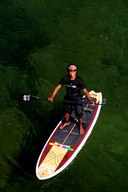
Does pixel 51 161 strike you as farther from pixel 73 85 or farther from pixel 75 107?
pixel 73 85

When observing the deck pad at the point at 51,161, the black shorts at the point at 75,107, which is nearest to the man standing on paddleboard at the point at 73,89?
the black shorts at the point at 75,107

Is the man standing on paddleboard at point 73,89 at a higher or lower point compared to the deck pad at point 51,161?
higher

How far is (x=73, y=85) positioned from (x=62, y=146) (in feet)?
6.77

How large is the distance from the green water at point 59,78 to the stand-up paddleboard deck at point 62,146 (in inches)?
14.3

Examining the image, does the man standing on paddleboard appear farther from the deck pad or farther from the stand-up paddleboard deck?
the deck pad

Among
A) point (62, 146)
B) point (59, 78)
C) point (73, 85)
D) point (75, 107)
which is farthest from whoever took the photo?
point (59, 78)

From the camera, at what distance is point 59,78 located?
39.1 feet

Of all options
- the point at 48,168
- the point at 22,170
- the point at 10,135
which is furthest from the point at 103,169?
the point at 10,135

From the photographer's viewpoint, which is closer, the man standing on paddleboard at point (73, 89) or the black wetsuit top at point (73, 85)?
the man standing on paddleboard at point (73, 89)

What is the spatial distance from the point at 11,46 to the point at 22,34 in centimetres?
91

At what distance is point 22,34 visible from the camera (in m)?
13.6

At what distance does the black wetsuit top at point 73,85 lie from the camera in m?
8.33

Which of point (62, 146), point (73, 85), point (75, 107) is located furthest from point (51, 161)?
point (73, 85)

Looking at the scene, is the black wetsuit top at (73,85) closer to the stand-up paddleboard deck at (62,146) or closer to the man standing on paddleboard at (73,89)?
the man standing on paddleboard at (73,89)
